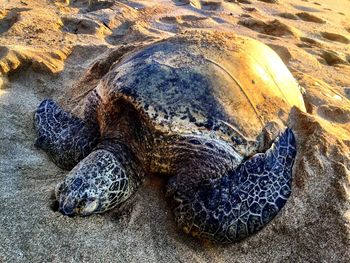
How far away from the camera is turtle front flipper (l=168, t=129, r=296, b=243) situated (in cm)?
205

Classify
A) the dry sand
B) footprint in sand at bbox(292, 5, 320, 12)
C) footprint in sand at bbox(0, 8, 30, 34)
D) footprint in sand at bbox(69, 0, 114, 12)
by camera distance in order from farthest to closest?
1. footprint in sand at bbox(292, 5, 320, 12)
2. footprint in sand at bbox(69, 0, 114, 12)
3. footprint in sand at bbox(0, 8, 30, 34)
4. the dry sand

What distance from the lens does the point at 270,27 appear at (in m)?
4.83

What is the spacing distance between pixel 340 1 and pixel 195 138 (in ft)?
18.3

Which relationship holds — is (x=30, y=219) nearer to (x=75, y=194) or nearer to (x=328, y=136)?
(x=75, y=194)

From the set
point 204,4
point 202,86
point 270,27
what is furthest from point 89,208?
point 204,4

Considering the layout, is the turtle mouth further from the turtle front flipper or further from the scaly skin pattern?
the turtle front flipper

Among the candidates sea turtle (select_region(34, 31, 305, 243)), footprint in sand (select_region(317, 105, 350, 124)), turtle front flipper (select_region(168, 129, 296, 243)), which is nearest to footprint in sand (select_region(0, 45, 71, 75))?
sea turtle (select_region(34, 31, 305, 243))

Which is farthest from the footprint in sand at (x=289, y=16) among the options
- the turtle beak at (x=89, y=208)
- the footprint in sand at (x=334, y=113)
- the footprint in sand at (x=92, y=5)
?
the turtle beak at (x=89, y=208)

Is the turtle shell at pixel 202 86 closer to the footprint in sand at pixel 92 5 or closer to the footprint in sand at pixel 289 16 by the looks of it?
the footprint in sand at pixel 92 5

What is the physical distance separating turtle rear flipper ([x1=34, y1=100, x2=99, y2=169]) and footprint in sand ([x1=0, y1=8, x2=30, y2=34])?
1568 mm

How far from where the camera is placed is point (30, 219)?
2021 mm

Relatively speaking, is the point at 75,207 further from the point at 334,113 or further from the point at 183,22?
the point at 183,22

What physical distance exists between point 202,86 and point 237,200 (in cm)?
68

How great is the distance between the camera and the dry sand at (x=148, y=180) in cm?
201
